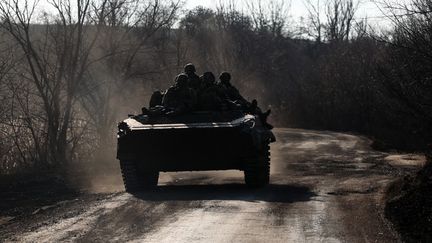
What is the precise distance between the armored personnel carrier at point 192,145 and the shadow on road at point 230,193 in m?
0.38

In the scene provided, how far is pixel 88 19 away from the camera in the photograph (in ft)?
78.1

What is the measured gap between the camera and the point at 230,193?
13.6 meters

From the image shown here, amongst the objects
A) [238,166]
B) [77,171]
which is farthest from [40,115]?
[238,166]

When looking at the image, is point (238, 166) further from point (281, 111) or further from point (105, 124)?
point (281, 111)

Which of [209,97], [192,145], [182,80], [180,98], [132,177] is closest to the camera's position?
[192,145]

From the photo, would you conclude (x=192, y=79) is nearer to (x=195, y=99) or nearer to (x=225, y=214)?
(x=195, y=99)

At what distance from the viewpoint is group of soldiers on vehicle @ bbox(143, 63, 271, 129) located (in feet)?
49.6

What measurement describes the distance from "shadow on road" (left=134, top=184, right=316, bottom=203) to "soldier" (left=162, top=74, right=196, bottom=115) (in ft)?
4.64

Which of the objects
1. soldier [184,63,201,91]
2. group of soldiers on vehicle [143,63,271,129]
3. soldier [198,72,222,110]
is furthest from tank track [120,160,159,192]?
soldier [184,63,201,91]

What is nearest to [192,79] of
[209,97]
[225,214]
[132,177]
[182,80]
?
[182,80]

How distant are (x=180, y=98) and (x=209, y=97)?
0.54 m

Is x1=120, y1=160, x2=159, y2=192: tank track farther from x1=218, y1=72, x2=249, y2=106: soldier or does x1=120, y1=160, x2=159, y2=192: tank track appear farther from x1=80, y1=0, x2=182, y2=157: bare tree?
x1=80, y1=0, x2=182, y2=157: bare tree

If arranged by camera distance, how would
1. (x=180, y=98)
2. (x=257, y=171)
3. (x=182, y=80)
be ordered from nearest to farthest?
(x=257, y=171) < (x=180, y=98) < (x=182, y=80)

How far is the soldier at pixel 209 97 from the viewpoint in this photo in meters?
15.5
